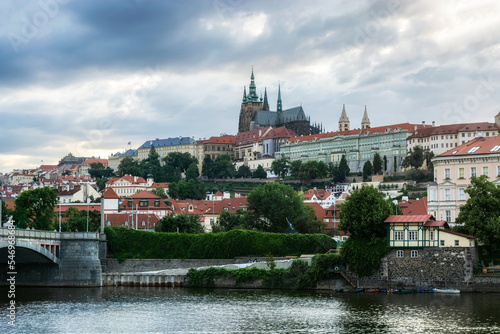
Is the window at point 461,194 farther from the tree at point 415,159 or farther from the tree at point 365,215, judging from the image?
the tree at point 415,159

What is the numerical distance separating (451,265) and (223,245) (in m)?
21.4

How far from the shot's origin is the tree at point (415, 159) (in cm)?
19050

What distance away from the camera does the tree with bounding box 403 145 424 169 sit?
190 meters

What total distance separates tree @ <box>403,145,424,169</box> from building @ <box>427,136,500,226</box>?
113336mm

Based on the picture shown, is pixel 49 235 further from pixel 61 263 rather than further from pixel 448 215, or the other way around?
pixel 448 215

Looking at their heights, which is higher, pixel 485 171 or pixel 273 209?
pixel 485 171

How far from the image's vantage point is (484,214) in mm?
66125

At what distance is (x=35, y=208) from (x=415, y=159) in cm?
11969

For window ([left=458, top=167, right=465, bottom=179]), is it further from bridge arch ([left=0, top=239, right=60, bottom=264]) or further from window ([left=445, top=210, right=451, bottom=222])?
bridge arch ([left=0, top=239, right=60, bottom=264])

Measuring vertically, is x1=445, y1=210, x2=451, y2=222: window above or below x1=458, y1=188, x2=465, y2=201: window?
below

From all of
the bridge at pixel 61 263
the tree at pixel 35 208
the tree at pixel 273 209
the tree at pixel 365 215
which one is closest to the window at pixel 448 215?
the tree at pixel 365 215

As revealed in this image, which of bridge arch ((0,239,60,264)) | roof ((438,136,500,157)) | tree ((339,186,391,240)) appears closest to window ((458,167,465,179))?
roof ((438,136,500,157))

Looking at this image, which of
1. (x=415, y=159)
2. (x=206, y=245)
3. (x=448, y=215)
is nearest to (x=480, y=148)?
(x=448, y=215)


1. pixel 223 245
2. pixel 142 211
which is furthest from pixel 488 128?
pixel 223 245
